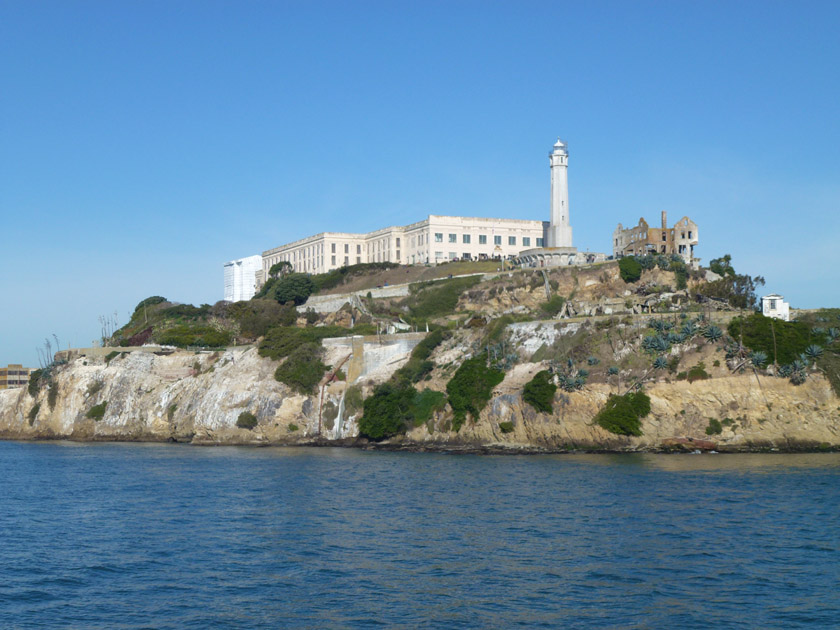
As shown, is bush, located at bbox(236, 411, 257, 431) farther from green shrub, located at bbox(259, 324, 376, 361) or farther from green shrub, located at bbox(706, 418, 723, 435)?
green shrub, located at bbox(706, 418, 723, 435)

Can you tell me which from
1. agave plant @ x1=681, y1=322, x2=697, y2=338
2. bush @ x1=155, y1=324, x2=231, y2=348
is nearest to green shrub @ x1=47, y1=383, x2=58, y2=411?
bush @ x1=155, y1=324, x2=231, y2=348

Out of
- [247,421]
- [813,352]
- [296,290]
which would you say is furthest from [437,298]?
[813,352]

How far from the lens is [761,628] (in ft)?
85.8

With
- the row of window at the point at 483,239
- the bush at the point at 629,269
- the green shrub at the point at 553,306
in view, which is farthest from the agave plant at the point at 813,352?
the row of window at the point at 483,239

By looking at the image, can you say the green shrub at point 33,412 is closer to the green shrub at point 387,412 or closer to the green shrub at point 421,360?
the green shrub at point 387,412

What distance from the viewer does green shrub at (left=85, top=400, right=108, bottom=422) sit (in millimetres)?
101000

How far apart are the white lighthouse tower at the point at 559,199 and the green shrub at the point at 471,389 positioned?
130 ft

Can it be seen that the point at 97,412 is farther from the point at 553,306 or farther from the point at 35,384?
the point at 553,306

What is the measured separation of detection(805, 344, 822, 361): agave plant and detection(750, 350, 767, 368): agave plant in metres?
3.28

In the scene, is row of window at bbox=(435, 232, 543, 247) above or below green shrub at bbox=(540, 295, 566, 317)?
above

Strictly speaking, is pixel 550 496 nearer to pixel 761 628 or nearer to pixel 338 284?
pixel 761 628

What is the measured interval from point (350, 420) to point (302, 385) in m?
7.16

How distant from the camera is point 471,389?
75.4 meters

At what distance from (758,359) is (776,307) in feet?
36.7
